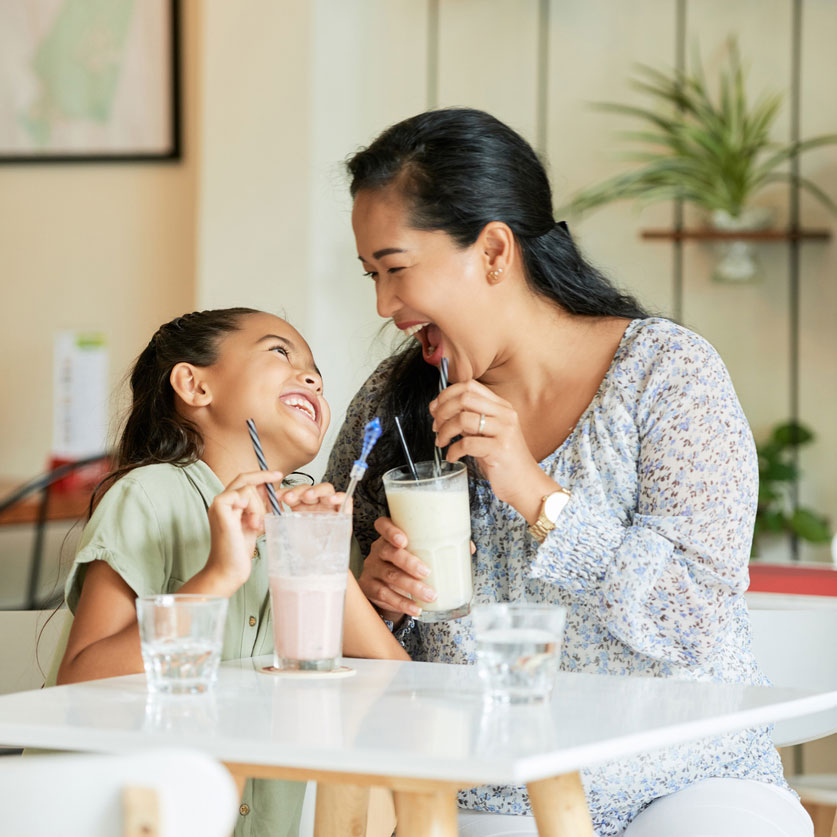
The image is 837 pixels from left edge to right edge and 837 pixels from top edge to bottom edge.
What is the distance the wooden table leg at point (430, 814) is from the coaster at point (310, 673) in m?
0.22

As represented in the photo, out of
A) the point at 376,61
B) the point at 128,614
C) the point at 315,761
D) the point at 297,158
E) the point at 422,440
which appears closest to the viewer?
the point at 315,761

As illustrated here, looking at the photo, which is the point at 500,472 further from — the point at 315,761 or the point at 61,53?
the point at 61,53

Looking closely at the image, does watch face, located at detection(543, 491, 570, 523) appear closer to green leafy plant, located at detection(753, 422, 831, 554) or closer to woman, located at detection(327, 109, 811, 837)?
woman, located at detection(327, 109, 811, 837)

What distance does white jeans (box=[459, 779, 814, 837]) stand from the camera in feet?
4.52

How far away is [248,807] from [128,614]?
300 millimetres

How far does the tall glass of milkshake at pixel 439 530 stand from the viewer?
1429 millimetres

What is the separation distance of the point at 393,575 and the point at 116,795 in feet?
2.47

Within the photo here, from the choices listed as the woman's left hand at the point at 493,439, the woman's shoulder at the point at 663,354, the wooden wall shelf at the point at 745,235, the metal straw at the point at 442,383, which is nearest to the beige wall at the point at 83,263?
the wooden wall shelf at the point at 745,235

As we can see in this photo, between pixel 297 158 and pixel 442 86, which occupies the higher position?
pixel 442 86

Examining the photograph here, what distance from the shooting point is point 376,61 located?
166 inches

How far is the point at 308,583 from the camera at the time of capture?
1206 millimetres

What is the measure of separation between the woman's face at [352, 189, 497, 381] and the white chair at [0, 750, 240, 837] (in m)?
0.99

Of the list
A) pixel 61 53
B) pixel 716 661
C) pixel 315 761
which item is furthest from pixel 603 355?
pixel 61 53

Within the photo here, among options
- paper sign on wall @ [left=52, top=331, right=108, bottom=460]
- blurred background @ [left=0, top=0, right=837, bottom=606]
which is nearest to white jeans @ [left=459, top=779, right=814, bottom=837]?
blurred background @ [left=0, top=0, right=837, bottom=606]
